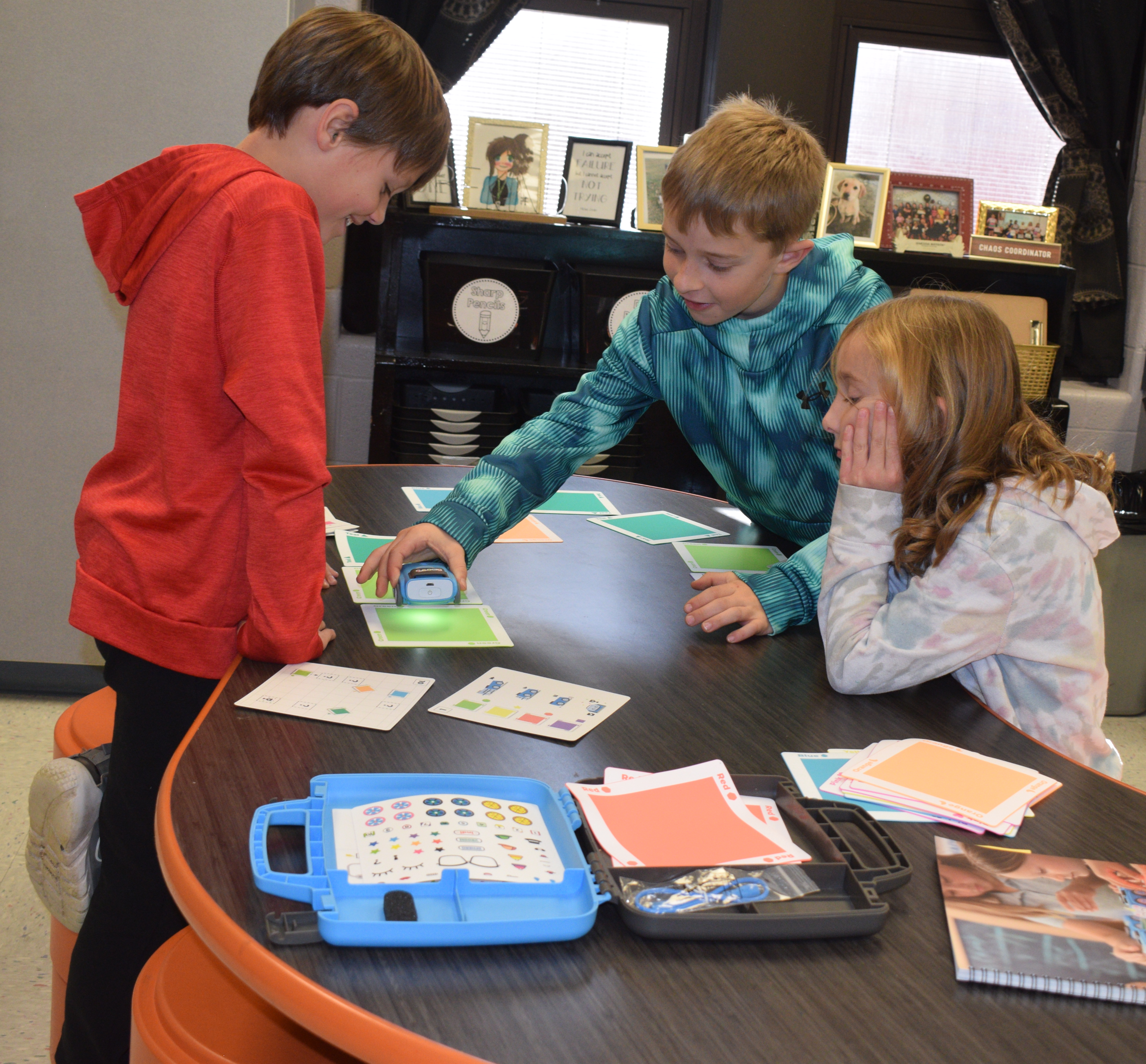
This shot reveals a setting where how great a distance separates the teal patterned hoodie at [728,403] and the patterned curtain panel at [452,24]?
1.90 metres

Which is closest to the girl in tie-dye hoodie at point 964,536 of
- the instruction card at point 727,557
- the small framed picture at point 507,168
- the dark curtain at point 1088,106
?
the instruction card at point 727,557

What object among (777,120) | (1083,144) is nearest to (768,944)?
(777,120)

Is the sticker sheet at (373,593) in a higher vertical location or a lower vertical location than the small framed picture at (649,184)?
lower

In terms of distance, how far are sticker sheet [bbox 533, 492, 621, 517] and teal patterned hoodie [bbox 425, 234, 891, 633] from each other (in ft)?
0.61

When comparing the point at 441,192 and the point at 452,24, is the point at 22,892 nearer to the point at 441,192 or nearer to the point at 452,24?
the point at 441,192

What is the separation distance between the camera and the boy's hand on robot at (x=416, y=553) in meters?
1.39

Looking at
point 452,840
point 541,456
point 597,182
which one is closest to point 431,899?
point 452,840

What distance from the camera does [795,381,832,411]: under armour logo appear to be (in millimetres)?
1624

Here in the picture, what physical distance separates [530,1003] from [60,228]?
2283 millimetres

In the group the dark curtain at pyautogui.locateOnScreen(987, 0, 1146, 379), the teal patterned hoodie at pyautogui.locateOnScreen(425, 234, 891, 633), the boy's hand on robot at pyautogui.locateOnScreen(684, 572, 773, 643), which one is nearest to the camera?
the boy's hand on robot at pyautogui.locateOnScreen(684, 572, 773, 643)

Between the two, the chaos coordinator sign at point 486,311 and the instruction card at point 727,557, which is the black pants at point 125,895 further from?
the chaos coordinator sign at point 486,311

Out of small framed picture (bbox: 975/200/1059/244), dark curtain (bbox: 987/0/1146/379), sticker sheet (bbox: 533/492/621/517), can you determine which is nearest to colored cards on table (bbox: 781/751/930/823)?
sticker sheet (bbox: 533/492/621/517)

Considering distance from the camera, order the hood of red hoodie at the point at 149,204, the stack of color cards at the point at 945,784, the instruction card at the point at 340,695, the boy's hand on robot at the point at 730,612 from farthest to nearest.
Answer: the boy's hand on robot at the point at 730,612 → the hood of red hoodie at the point at 149,204 → the instruction card at the point at 340,695 → the stack of color cards at the point at 945,784

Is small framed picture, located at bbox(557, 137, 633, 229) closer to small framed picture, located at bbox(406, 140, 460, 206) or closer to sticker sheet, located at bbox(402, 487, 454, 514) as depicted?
small framed picture, located at bbox(406, 140, 460, 206)
